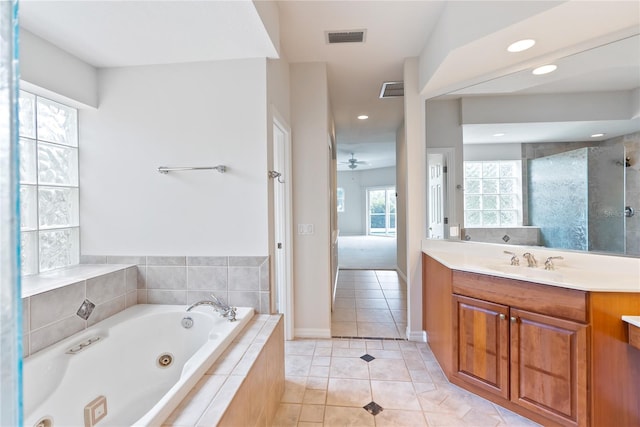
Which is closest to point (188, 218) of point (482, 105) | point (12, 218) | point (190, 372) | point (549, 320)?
point (190, 372)

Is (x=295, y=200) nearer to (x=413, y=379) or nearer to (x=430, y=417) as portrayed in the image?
(x=413, y=379)

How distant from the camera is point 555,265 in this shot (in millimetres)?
2027

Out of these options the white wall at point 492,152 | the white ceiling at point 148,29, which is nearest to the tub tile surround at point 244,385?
the white ceiling at point 148,29

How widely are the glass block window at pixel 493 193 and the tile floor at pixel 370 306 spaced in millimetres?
1374

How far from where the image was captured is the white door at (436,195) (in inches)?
105

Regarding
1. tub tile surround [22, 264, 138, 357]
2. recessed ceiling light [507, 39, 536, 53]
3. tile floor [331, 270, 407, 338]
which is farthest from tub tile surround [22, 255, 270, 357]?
recessed ceiling light [507, 39, 536, 53]

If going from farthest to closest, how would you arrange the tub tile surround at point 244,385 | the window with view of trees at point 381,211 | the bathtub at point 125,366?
the window with view of trees at point 381,211, the bathtub at point 125,366, the tub tile surround at point 244,385

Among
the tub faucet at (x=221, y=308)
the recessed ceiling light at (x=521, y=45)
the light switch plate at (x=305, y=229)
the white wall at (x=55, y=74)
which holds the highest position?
the recessed ceiling light at (x=521, y=45)

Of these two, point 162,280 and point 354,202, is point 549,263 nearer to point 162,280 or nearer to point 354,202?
point 162,280

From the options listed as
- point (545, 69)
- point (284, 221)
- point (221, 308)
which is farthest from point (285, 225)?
point (545, 69)

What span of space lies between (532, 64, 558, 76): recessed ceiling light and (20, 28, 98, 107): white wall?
3.19 metres

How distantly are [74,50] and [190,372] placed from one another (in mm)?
2149

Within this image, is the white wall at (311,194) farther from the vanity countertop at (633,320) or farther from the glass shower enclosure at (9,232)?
the glass shower enclosure at (9,232)

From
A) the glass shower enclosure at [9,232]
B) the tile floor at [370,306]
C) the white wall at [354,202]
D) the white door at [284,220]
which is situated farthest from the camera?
the white wall at [354,202]
